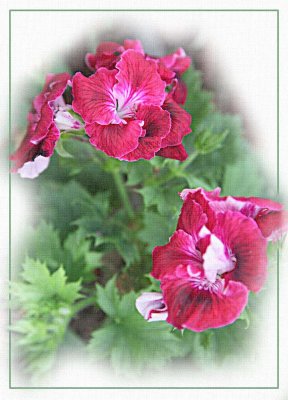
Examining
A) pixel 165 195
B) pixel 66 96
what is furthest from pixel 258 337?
pixel 66 96

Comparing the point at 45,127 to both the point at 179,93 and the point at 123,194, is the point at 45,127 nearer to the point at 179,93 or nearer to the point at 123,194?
the point at 179,93

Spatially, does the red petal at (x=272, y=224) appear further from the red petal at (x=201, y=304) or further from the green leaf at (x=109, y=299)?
the green leaf at (x=109, y=299)

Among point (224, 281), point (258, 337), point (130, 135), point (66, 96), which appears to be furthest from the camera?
point (258, 337)

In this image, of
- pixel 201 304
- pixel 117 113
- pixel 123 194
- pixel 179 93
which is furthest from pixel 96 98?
pixel 123 194

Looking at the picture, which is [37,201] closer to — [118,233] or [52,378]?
[118,233]

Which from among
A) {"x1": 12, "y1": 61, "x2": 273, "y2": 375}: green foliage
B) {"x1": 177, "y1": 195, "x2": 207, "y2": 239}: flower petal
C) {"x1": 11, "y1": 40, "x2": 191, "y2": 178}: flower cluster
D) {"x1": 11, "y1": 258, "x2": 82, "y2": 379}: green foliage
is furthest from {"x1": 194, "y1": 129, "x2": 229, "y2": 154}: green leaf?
{"x1": 11, "y1": 258, "x2": 82, "y2": 379}: green foliage
